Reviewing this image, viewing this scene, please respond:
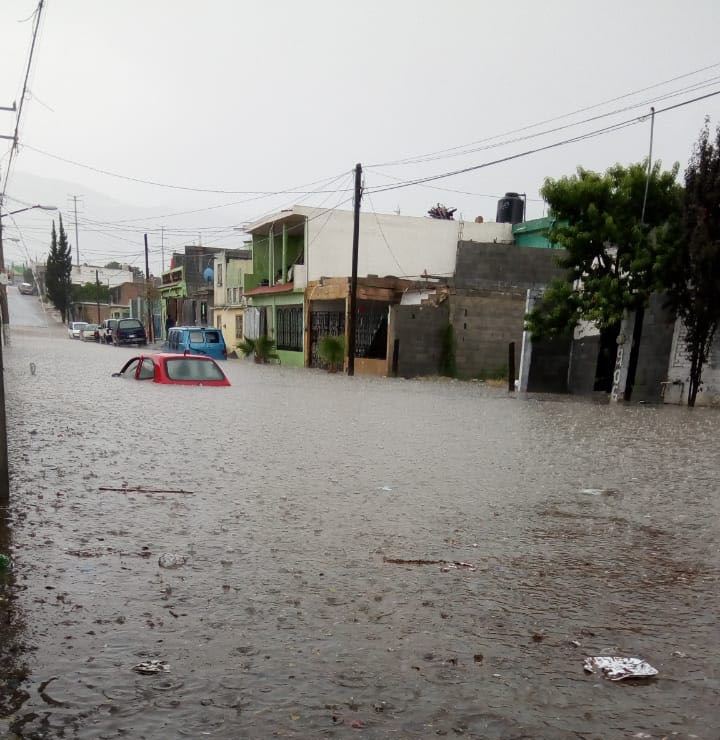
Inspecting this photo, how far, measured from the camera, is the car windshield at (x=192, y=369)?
15.1m

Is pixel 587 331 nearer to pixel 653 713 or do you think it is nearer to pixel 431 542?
pixel 431 542

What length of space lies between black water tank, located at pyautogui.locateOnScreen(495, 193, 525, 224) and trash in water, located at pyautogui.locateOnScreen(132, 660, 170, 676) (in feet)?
114

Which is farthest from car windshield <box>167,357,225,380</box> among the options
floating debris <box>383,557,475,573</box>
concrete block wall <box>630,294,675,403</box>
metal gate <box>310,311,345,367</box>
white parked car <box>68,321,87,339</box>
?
white parked car <box>68,321,87,339</box>

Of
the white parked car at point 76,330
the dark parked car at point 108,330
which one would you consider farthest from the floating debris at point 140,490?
the white parked car at point 76,330

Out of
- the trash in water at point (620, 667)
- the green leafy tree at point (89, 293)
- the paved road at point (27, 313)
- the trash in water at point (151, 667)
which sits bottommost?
the paved road at point (27, 313)

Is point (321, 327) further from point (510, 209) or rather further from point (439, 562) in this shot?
point (439, 562)

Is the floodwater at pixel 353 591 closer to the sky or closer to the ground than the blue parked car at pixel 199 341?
closer to the sky

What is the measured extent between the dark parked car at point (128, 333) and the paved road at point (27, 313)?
30438 mm

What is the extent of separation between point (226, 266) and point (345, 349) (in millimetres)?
18450

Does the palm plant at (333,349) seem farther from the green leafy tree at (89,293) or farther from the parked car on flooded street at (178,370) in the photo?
the green leafy tree at (89,293)

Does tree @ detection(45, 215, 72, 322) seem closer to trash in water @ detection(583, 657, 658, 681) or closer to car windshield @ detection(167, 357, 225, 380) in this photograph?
car windshield @ detection(167, 357, 225, 380)

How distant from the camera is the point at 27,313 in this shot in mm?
84375

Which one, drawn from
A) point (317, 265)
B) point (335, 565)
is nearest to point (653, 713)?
point (335, 565)

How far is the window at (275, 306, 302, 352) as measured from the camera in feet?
110
